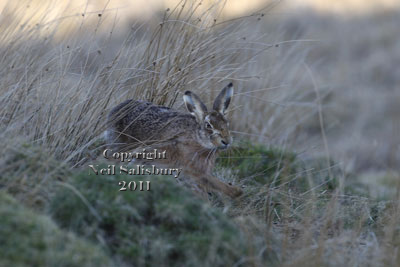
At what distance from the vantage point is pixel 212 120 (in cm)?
493

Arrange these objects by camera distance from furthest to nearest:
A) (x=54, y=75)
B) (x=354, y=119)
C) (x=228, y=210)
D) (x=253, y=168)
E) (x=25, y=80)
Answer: (x=354, y=119) → (x=253, y=168) → (x=54, y=75) → (x=25, y=80) → (x=228, y=210)

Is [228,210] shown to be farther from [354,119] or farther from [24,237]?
[354,119]

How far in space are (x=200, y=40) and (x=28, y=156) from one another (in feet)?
7.31

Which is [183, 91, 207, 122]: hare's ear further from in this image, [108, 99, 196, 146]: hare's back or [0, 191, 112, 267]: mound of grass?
[0, 191, 112, 267]: mound of grass

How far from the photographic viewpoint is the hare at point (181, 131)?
16.0 ft

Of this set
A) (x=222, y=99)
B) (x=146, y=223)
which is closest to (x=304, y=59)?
(x=222, y=99)

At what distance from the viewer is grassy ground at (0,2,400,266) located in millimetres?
3420

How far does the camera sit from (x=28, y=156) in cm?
393

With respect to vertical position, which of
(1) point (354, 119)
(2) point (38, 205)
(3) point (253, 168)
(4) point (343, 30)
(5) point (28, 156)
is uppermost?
(4) point (343, 30)

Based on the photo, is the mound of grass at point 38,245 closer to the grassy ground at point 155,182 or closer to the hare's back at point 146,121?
the grassy ground at point 155,182

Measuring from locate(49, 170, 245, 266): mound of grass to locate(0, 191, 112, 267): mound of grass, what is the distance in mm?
217

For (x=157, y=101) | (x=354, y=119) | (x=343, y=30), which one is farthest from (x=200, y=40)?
(x=343, y=30)

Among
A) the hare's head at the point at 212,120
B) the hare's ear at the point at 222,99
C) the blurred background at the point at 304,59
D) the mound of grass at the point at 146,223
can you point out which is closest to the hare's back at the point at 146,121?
the hare's head at the point at 212,120

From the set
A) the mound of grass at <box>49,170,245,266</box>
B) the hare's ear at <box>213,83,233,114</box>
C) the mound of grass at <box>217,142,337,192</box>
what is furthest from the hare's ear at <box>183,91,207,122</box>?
the mound of grass at <box>49,170,245,266</box>
